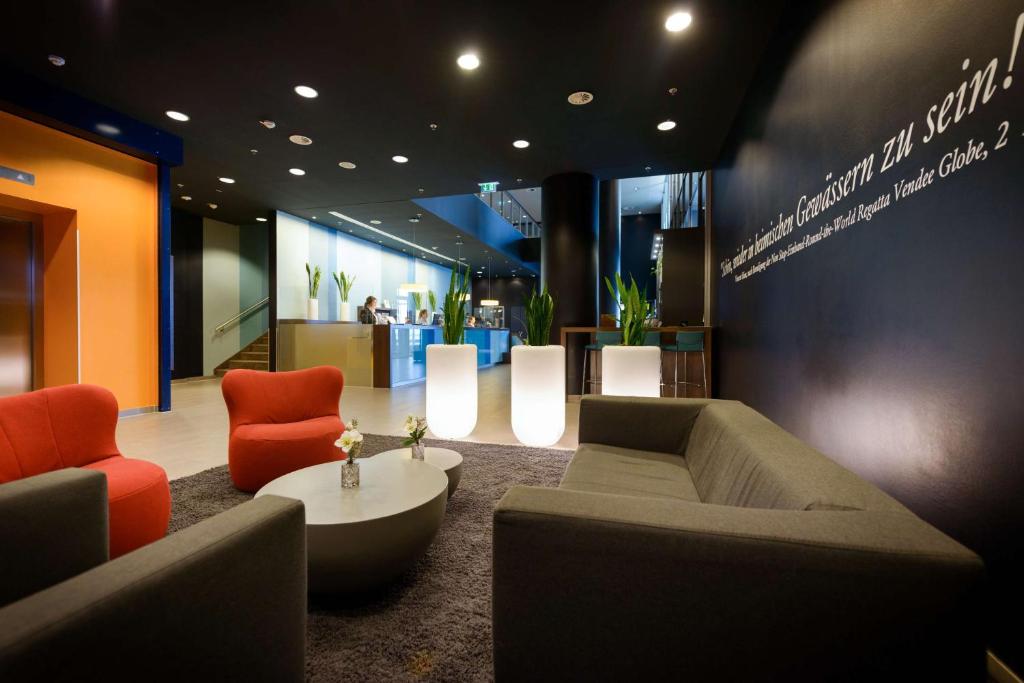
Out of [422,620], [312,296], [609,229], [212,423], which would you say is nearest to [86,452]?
[422,620]

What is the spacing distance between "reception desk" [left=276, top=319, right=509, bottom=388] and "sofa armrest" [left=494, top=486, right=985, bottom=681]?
7.47 metres

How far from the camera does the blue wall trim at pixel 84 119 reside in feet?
13.2

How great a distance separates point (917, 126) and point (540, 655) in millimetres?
2294

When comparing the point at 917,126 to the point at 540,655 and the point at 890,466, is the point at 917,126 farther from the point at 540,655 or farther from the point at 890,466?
the point at 540,655

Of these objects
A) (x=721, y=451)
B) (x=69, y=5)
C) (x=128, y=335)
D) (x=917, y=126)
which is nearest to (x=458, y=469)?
(x=721, y=451)

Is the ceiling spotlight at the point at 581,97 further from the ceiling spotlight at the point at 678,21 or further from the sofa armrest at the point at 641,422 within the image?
the sofa armrest at the point at 641,422

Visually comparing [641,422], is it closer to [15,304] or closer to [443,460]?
[443,460]

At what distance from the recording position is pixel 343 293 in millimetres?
9555

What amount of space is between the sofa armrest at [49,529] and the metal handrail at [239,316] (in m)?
8.89

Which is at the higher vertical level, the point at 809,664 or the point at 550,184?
the point at 550,184

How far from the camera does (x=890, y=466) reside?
1.81m

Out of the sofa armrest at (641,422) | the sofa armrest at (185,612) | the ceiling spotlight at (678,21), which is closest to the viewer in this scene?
the sofa armrest at (185,612)

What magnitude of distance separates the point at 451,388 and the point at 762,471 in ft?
9.26

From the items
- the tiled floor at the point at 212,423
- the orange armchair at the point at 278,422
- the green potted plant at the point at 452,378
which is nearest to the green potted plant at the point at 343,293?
the tiled floor at the point at 212,423
